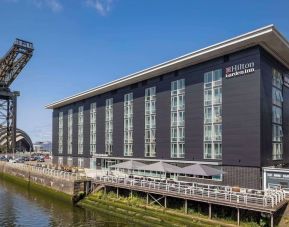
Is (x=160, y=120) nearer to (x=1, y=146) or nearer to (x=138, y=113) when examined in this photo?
(x=138, y=113)

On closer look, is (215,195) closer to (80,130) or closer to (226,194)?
(226,194)

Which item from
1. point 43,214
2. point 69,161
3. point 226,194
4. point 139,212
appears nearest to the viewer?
point 226,194

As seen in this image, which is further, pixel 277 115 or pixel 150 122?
pixel 150 122

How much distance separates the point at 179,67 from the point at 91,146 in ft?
79.3

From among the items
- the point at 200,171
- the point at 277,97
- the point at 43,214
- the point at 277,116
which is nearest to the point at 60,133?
the point at 43,214

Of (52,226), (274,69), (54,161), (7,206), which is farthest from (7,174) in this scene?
(274,69)

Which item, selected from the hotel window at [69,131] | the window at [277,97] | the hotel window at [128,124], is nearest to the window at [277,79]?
the window at [277,97]

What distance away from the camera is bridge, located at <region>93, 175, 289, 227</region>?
73.6ft

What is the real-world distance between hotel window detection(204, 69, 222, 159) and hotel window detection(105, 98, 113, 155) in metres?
19.8

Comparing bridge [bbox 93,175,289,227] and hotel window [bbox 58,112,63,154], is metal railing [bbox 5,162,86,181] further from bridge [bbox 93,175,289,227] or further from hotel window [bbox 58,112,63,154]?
hotel window [bbox 58,112,63,154]

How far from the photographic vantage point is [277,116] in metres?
35.1

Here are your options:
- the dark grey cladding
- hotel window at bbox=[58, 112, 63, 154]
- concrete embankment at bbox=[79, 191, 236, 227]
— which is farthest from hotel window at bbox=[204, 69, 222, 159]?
hotel window at bbox=[58, 112, 63, 154]

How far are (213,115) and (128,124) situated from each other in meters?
16.1

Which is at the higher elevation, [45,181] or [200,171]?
[200,171]
